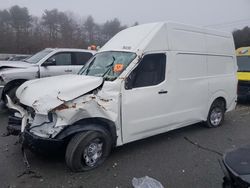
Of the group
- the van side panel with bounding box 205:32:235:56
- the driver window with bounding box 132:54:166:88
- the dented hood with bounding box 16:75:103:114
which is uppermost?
the van side panel with bounding box 205:32:235:56

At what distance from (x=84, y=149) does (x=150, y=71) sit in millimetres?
1938

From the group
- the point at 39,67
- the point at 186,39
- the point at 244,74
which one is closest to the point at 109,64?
the point at 186,39

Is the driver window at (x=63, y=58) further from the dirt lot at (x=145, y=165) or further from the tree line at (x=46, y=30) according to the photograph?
the tree line at (x=46, y=30)

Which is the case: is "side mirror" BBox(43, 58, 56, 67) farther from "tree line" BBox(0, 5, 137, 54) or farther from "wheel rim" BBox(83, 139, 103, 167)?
"tree line" BBox(0, 5, 137, 54)

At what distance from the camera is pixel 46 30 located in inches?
1672

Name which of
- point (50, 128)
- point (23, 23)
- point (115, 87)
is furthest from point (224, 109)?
point (23, 23)

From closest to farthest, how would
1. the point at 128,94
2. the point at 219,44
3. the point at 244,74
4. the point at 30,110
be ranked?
the point at 30,110, the point at 128,94, the point at 219,44, the point at 244,74

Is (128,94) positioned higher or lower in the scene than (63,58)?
lower

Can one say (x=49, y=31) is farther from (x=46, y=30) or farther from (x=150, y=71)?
(x=150, y=71)

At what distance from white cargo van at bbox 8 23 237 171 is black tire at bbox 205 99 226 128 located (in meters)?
0.03

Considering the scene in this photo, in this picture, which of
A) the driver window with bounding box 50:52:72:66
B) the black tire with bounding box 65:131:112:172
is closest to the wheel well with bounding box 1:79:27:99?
the driver window with bounding box 50:52:72:66

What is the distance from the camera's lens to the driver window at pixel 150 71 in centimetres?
480

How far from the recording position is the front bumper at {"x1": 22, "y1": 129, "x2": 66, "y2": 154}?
12.7 feet

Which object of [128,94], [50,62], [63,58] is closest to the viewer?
[128,94]
